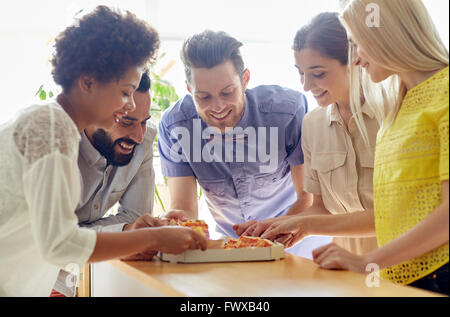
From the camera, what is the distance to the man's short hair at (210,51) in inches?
87.9

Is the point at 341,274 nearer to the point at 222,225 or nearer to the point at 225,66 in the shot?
the point at 225,66

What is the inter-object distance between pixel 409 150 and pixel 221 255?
62 cm

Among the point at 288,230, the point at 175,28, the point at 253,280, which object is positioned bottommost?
the point at 253,280

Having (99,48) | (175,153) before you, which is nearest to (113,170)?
(175,153)

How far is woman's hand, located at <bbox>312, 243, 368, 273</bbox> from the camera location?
1365mm

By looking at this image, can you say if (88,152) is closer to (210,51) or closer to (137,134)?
(137,134)

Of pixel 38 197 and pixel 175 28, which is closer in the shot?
pixel 38 197

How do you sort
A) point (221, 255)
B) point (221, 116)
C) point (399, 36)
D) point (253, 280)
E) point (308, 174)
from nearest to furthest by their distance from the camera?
point (253, 280) → point (399, 36) → point (221, 255) → point (308, 174) → point (221, 116)

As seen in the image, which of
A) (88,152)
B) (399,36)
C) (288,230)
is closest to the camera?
(399,36)

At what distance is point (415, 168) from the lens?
1.33 meters

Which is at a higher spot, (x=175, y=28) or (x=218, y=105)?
(x=175, y=28)

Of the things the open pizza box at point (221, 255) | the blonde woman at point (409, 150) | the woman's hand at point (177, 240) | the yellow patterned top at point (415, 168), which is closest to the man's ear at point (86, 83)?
the woman's hand at point (177, 240)

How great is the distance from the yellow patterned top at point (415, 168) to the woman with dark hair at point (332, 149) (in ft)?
1.36
